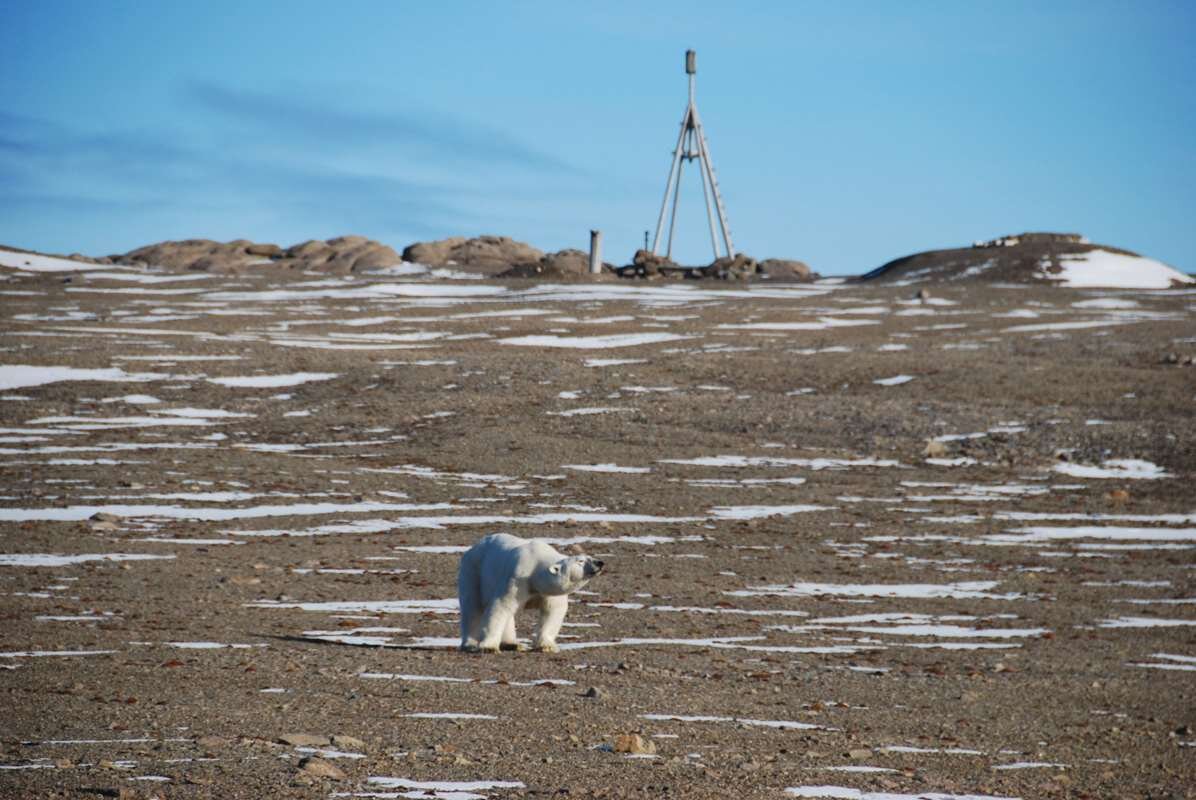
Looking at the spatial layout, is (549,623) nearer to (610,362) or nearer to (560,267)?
(610,362)

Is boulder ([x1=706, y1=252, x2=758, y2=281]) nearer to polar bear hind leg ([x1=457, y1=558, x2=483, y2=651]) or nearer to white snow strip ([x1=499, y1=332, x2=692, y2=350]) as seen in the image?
white snow strip ([x1=499, y1=332, x2=692, y2=350])

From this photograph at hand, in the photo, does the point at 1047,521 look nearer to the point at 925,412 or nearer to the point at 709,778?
the point at 925,412

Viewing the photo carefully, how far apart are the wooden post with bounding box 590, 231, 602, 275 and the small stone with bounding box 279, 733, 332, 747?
7849 cm

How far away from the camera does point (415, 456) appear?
31.2 m

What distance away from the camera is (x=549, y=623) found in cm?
1386

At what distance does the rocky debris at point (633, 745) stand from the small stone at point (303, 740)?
1.81m

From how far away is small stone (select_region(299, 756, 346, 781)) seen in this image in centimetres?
805

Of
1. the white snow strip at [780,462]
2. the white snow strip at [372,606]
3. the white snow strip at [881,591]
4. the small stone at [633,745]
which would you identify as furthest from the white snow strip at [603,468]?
the small stone at [633,745]

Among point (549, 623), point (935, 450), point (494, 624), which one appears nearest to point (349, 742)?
point (494, 624)

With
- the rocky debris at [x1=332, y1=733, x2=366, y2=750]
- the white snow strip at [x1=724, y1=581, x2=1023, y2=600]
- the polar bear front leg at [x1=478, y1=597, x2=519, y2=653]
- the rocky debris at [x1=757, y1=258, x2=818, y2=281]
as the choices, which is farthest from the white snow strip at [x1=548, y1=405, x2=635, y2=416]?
the rocky debris at [x1=757, y1=258, x2=818, y2=281]

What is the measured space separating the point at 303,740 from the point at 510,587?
4.54 m

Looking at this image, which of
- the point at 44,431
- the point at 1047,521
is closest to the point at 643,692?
the point at 1047,521

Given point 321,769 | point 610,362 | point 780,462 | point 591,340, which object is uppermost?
point 591,340

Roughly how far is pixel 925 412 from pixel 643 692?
26.0m
